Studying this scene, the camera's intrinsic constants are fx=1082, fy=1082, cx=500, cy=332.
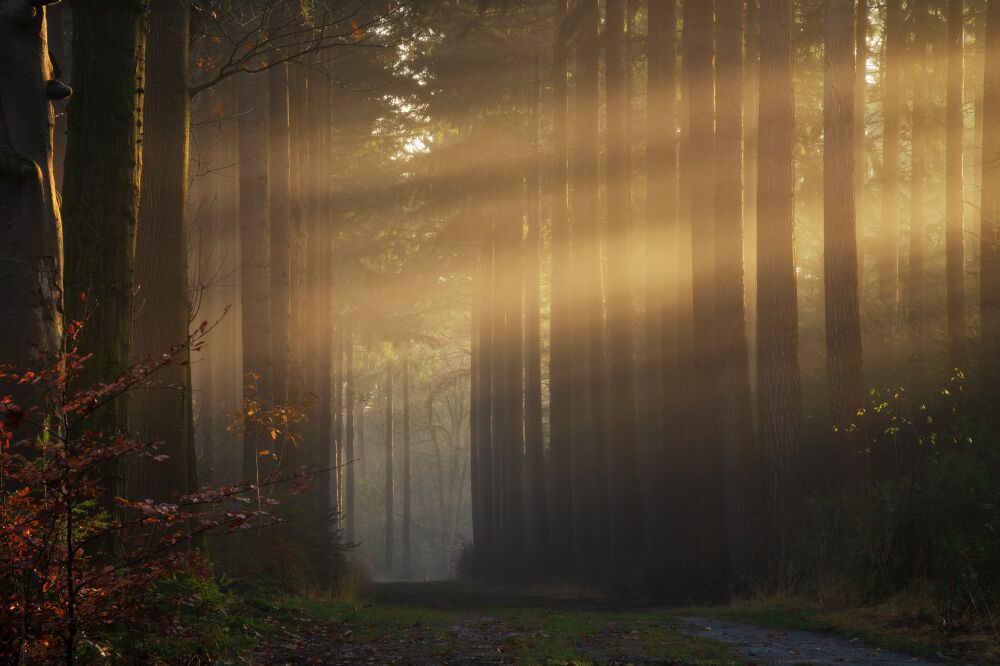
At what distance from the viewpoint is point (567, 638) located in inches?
433

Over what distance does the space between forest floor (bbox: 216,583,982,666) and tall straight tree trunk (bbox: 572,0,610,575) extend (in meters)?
11.9

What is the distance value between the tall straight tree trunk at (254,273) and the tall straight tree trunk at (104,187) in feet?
33.4

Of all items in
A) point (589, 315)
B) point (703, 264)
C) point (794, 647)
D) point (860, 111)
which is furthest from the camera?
point (589, 315)

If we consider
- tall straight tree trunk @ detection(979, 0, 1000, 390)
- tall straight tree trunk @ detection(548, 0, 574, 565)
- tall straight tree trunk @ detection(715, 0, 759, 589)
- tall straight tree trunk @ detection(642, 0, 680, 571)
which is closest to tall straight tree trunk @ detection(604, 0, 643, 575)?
tall straight tree trunk @ detection(642, 0, 680, 571)

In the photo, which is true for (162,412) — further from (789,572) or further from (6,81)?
(789,572)

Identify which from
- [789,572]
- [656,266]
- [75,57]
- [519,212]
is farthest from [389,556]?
[75,57]

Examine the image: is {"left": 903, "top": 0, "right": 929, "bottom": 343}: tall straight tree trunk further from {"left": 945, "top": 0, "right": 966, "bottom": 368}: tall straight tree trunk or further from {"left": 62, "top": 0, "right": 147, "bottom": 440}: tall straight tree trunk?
{"left": 62, "top": 0, "right": 147, "bottom": 440}: tall straight tree trunk

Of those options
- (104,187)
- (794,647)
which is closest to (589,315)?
(794,647)

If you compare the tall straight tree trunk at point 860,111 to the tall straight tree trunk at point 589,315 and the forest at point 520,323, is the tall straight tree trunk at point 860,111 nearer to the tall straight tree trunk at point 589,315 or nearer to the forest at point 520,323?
the forest at point 520,323

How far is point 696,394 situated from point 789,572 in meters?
5.08

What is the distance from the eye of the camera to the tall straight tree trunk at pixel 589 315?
2595 cm

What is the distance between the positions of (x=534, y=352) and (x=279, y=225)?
14.7 meters

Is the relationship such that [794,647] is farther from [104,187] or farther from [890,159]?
[890,159]

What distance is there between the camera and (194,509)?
37.3 feet
